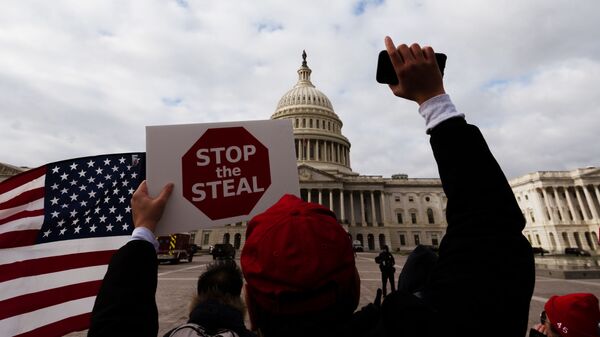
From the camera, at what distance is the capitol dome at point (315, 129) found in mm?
70750

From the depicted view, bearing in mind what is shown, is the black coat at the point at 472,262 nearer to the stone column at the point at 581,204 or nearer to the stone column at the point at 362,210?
the stone column at the point at 362,210

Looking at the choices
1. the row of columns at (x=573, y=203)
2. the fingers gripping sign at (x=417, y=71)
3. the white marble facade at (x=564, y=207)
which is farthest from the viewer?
the row of columns at (x=573, y=203)

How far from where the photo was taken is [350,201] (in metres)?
64.9

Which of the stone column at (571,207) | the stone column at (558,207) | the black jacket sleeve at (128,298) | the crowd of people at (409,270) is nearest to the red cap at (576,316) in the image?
the crowd of people at (409,270)

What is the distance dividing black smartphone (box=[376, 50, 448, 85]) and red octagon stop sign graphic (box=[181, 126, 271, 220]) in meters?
1.41

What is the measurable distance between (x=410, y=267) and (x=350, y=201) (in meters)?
64.6

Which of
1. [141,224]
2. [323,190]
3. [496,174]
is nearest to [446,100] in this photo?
[496,174]

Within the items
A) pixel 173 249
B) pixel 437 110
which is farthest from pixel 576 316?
pixel 173 249

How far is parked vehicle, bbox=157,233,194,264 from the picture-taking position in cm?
2569

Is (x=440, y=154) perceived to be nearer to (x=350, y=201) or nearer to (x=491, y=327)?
(x=491, y=327)

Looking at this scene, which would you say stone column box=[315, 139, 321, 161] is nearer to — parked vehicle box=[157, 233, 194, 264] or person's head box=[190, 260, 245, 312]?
parked vehicle box=[157, 233, 194, 264]

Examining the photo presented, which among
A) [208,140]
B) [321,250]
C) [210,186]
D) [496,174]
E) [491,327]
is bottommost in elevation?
[491,327]

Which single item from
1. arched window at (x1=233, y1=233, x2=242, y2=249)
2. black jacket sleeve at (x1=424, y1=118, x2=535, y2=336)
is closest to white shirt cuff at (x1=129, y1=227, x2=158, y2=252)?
black jacket sleeve at (x1=424, y1=118, x2=535, y2=336)

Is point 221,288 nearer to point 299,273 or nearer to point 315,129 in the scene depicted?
point 299,273
